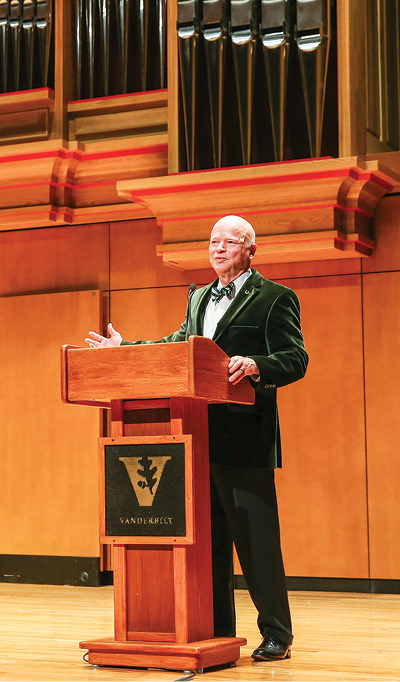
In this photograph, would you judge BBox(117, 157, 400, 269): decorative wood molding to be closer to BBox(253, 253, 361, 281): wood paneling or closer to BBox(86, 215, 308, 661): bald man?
BBox(253, 253, 361, 281): wood paneling

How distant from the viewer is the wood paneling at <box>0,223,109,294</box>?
17.5ft

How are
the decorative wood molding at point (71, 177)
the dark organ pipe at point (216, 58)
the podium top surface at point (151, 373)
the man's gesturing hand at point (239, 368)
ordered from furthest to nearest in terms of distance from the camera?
the decorative wood molding at point (71, 177) → the dark organ pipe at point (216, 58) → the man's gesturing hand at point (239, 368) → the podium top surface at point (151, 373)

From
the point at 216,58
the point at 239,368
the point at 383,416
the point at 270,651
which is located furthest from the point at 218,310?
Answer: the point at 216,58

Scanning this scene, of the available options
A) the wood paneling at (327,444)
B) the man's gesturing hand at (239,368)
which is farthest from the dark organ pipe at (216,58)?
the man's gesturing hand at (239,368)

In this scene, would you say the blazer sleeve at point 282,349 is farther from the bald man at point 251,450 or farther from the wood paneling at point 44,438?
the wood paneling at point 44,438

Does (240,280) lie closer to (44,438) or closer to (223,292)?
(223,292)

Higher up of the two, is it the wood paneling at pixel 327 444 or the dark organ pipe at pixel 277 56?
the dark organ pipe at pixel 277 56

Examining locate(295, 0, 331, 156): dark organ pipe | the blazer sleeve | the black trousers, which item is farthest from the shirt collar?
locate(295, 0, 331, 156): dark organ pipe

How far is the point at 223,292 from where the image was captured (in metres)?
2.91

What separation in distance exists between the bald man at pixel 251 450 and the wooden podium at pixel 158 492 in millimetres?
140

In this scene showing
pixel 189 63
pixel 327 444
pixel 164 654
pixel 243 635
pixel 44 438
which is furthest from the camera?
pixel 44 438

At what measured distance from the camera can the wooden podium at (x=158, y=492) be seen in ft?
8.16

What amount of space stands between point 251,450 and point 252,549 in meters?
0.30

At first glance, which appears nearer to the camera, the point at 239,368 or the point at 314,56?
the point at 239,368
